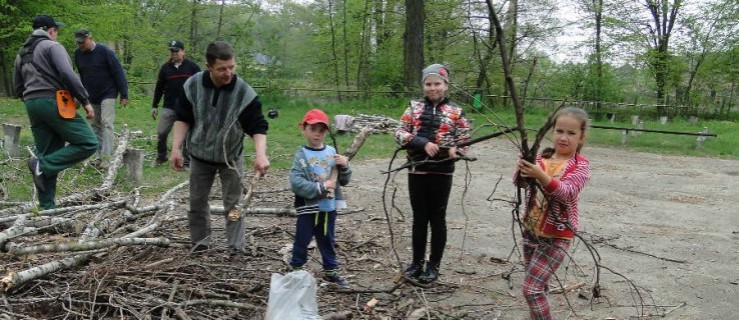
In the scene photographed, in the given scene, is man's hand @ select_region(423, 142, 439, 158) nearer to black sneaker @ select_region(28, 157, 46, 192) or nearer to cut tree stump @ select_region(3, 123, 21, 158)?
black sneaker @ select_region(28, 157, 46, 192)

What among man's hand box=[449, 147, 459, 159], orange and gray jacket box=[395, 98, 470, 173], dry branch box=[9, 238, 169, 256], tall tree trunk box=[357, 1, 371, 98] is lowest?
dry branch box=[9, 238, 169, 256]

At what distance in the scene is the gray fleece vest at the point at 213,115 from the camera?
407cm

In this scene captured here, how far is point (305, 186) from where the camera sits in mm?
3777

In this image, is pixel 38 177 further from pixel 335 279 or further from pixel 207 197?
pixel 335 279

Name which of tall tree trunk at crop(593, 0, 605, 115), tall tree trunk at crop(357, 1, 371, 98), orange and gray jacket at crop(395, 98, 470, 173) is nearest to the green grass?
orange and gray jacket at crop(395, 98, 470, 173)

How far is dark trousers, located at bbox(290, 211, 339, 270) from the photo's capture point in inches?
154

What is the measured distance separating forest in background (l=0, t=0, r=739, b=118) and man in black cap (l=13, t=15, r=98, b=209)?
13780 mm

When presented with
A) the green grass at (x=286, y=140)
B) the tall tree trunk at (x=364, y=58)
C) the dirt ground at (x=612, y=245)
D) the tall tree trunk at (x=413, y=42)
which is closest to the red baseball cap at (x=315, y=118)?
the green grass at (x=286, y=140)

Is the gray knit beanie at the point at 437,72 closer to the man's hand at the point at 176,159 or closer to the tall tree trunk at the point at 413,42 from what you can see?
the man's hand at the point at 176,159

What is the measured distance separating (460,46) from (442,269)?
18.5 meters

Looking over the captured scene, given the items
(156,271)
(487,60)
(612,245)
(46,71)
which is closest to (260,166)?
(156,271)

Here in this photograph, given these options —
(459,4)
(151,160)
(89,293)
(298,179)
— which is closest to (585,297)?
(298,179)

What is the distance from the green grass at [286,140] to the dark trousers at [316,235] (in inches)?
48.4

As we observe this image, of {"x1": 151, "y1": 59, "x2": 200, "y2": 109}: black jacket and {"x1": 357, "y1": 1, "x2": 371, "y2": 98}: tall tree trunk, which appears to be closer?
{"x1": 151, "y1": 59, "x2": 200, "y2": 109}: black jacket
